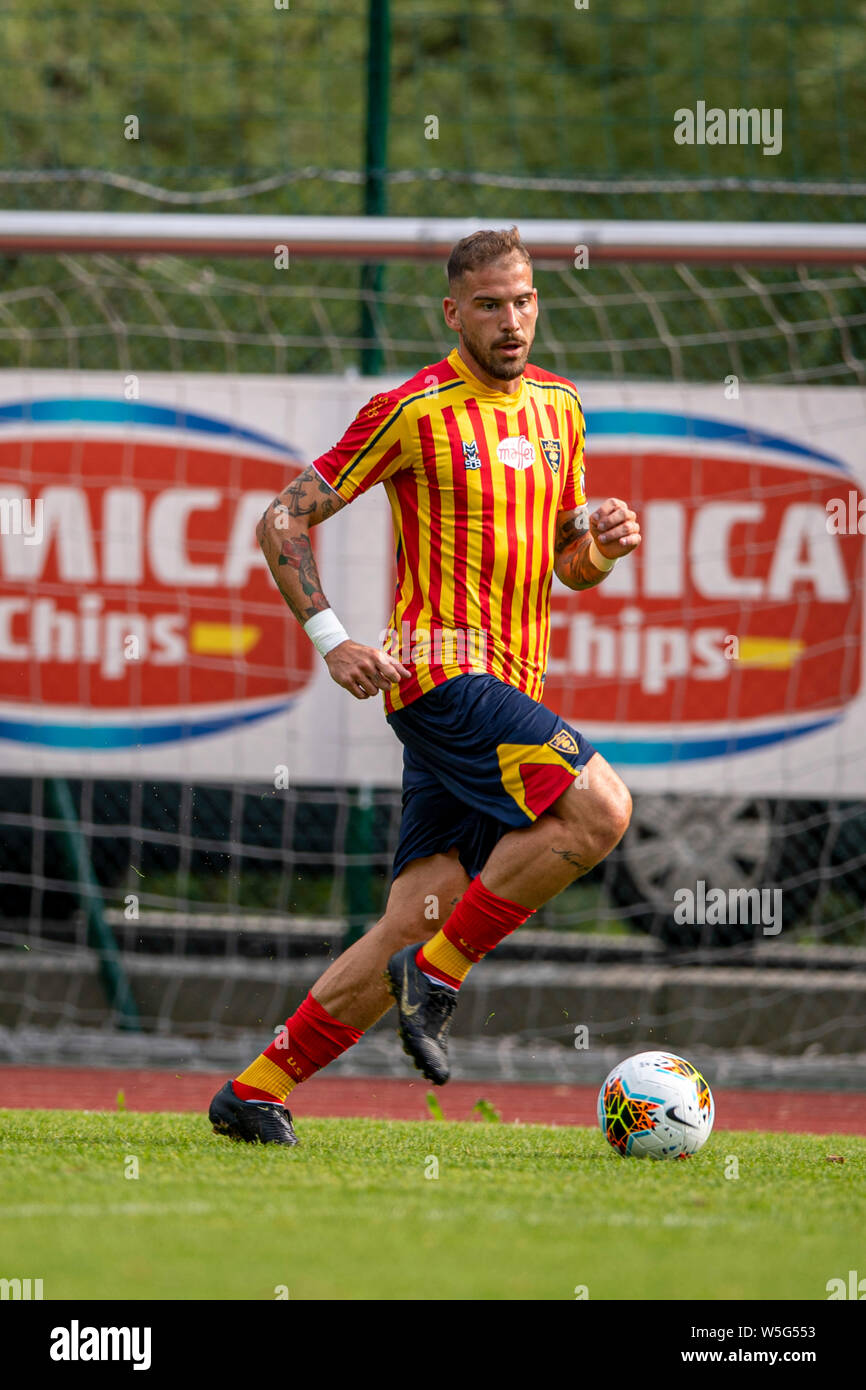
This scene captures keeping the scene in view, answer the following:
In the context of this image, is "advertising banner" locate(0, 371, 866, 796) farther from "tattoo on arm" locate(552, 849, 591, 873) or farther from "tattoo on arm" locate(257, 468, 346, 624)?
"tattoo on arm" locate(552, 849, 591, 873)

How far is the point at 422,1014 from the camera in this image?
4.28m

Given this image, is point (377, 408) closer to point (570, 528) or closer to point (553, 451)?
point (553, 451)

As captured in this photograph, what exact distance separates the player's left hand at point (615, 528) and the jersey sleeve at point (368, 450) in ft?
1.79

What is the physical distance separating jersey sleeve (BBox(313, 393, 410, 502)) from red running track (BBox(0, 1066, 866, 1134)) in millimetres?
2915

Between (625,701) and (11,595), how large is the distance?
2902mm

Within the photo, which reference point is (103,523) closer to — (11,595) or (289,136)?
(11,595)

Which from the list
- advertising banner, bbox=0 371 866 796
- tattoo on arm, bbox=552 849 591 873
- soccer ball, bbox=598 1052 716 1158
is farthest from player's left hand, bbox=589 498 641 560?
advertising banner, bbox=0 371 866 796

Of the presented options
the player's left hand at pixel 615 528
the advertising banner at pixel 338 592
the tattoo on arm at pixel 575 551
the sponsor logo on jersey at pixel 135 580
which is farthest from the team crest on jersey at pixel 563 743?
the sponsor logo on jersey at pixel 135 580

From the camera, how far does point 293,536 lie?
4.60 metres

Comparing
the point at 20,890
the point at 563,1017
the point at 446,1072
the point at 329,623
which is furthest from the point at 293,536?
the point at 20,890

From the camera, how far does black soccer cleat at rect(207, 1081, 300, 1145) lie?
15.5ft

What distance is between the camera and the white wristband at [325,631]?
14.8ft

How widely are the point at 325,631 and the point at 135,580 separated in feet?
12.3

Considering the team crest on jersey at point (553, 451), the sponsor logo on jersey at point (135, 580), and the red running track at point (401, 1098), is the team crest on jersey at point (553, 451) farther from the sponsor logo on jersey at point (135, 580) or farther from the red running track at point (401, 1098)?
the sponsor logo on jersey at point (135, 580)
